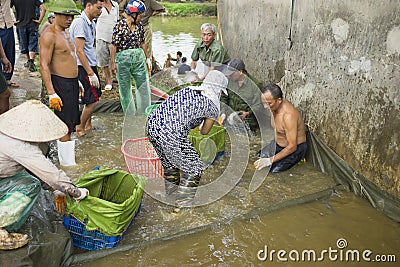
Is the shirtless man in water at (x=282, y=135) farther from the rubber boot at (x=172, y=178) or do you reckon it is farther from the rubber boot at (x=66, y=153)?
the rubber boot at (x=66, y=153)

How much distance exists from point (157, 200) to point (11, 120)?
5.66ft

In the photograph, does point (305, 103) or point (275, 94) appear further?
point (305, 103)

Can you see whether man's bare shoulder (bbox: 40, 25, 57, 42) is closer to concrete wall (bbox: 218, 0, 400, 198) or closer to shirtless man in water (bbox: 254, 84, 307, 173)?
shirtless man in water (bbox: 254, 84, 307, 173)

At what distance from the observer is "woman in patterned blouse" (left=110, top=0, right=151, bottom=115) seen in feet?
18.5

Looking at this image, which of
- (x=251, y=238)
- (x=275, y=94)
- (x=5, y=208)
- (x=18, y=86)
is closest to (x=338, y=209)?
(x=251, y=238)

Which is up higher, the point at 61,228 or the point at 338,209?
the point at 61,228

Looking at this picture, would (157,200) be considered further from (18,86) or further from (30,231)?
(18,86)

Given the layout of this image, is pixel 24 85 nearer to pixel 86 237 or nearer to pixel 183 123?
pixel 183 123

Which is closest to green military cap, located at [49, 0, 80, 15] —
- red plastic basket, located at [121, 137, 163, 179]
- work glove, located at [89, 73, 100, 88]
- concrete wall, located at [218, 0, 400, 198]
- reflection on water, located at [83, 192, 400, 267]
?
work glove, located at [89, 73, 100, 88]

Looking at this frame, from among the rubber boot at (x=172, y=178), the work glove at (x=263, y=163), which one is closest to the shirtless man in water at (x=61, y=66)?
the rubber boot at (x=172, y=178)

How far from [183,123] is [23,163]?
1325 millimetres

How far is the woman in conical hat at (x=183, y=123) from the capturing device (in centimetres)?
336

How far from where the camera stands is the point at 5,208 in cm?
254

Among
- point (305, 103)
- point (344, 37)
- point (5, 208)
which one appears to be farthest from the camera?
point (305, 103)
